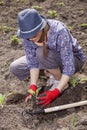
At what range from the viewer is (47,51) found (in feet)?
13.9

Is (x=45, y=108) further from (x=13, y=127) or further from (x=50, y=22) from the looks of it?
(x=50, y=22)

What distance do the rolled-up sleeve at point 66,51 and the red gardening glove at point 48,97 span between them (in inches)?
9.6

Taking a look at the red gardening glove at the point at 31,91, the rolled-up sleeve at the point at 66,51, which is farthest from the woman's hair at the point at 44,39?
the red gardening glove at the point at 31,91

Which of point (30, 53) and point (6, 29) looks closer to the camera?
point (30, 53)

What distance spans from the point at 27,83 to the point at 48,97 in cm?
92

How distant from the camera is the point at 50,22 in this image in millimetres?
4086

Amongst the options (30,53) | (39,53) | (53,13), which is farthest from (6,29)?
(39,53)

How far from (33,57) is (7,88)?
644mm

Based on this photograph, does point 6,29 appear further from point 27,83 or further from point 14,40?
point 27,83

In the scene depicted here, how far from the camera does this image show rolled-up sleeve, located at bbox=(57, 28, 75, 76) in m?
3.99

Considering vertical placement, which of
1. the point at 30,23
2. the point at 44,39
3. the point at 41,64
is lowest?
the point at 41,64

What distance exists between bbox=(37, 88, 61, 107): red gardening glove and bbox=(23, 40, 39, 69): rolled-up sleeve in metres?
0.47

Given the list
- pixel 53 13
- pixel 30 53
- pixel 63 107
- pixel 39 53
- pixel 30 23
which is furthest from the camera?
pixel 53 13

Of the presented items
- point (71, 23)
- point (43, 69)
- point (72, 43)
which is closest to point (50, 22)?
point (72, 43)
